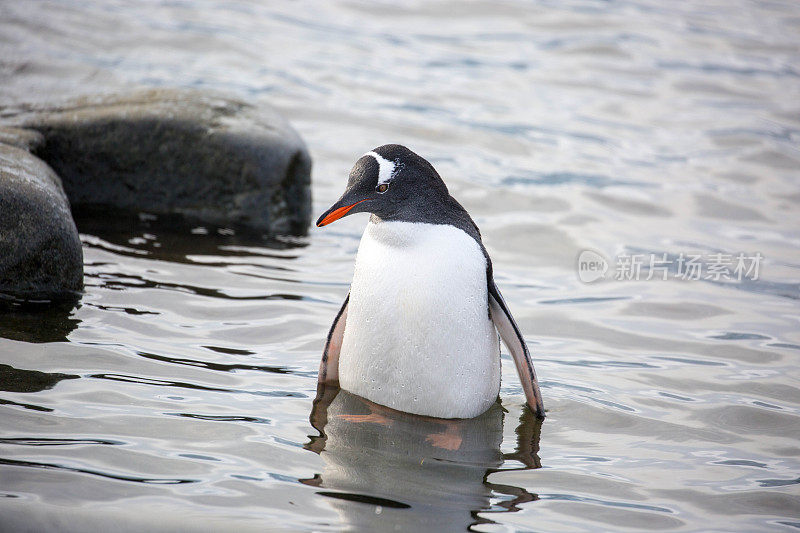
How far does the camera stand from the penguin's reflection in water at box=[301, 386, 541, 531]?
10.7 feet

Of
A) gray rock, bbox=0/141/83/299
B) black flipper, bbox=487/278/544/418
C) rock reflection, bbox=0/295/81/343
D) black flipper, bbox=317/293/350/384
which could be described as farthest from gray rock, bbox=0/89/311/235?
black flipper, bbox=487/278/544/418

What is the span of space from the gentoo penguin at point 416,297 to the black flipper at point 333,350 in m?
0.14

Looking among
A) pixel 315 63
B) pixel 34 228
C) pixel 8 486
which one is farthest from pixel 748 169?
pixel 8 486

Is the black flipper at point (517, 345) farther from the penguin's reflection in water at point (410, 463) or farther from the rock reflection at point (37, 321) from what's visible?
the rock reflection at point (37, 321)

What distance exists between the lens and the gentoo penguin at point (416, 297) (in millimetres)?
3908

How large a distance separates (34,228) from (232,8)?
903 cm

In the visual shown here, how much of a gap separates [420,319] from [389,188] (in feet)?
1.88

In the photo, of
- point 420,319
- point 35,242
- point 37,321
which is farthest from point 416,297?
point 35,242

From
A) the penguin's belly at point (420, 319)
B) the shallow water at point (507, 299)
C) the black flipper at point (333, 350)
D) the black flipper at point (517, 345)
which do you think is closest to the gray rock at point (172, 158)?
the shallow water at point (507, 299)

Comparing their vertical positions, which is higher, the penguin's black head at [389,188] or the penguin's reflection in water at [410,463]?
the penguin's black head at [389,188]

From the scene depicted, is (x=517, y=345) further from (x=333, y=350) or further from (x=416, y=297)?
(x=333, y=350)

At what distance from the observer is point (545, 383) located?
4637 millimetres

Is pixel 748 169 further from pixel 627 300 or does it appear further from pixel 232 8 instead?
pixel 232 8

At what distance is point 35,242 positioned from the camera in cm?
478
